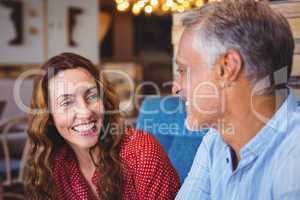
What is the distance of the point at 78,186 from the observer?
1.63 metres

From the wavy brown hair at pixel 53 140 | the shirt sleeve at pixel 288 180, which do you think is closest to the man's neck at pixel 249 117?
the shirt sleeve at pixel 288 180

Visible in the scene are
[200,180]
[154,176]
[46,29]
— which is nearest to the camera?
[200,180]

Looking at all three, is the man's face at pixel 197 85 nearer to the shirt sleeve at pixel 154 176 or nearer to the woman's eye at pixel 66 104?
the shirt sleeve at pixel 154 176

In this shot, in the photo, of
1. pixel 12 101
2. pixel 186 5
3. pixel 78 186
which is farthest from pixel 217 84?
pixel 12 101

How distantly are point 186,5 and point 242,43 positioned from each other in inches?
50.6

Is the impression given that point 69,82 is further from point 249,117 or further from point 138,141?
point 249,117

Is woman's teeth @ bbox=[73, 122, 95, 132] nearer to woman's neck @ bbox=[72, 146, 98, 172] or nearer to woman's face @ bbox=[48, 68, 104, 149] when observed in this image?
woman's face @ bbox=[48, 68, 104, 149]

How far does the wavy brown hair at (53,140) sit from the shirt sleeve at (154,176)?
0.08 m

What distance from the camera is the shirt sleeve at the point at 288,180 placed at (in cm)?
98

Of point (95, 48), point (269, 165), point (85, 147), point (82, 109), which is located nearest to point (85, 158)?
point (85, 147)

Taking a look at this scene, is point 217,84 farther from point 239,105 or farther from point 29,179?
point 29,179

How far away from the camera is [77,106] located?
1.61m

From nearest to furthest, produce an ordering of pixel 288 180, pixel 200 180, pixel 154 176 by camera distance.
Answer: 1. pixel 288 180
2. pixel 200 180
3. pixel 154 176

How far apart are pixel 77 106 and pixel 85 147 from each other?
15 centimetres
